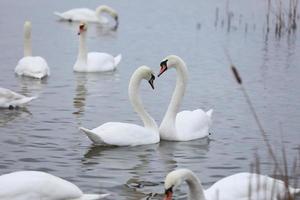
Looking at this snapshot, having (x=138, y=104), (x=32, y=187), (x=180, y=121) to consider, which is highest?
(x=32, y=187)

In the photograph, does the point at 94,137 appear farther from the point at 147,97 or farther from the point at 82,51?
the point at 82,51

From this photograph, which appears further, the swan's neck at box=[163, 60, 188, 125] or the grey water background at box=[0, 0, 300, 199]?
the swan's neck at box=[163, 60, 188, 125]

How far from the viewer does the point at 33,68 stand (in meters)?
13.5

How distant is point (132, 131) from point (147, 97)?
292cm

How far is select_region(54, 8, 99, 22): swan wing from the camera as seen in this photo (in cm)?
2233

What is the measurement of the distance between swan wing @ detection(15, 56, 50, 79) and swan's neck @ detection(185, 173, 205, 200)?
753 centimetres

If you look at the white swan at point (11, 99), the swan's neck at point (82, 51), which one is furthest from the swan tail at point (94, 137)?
the swan's neck at point (82, 51)

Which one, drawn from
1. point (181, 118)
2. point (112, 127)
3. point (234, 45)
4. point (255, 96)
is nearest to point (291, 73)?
point (255, 96)

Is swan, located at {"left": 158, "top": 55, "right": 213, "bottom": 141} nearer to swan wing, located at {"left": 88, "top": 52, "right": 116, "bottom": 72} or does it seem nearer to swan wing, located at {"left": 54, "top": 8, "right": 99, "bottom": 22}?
swan wing, located at {"left": 88, "top": 52, "right": 116, "bottom": 72}

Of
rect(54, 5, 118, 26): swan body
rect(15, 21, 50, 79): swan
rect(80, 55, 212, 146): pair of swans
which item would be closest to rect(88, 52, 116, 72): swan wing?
rect(15, 21, 50, 79): swan

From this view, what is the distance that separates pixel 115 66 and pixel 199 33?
5.02m

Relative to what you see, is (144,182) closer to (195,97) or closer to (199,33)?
(195,97)

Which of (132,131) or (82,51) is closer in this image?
(132,131)

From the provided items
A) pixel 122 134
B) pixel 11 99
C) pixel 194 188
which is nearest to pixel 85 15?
pixel 11 99
